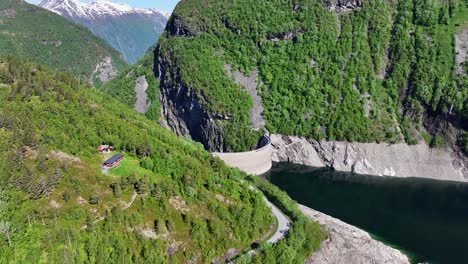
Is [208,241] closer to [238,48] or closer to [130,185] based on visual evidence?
[130,185]

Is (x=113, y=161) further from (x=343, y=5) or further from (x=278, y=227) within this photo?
(x=343, y=5)

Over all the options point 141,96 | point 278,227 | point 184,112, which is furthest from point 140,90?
point 278,227

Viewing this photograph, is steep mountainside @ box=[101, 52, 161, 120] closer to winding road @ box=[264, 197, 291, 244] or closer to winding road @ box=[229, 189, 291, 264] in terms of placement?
winding road @ box=[229, 189, 291, 264]

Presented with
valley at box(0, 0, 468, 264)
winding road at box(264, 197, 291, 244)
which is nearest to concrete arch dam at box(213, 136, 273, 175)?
valley at box(0, 0, 468, 264)

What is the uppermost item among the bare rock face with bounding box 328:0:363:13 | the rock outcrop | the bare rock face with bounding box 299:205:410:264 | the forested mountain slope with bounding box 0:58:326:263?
the bare rock face with bounding box 328:0:363:13

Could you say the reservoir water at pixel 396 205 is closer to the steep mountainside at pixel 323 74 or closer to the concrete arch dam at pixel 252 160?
the concrete arch dam at pixel 252 160

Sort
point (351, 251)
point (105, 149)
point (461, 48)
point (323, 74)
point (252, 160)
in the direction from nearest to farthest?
point (351, 251) → point (105, 149) → point (252, 160) → point (461, 48) → point (323, 74)

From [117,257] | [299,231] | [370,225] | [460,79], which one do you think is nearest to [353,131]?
[460,79]
